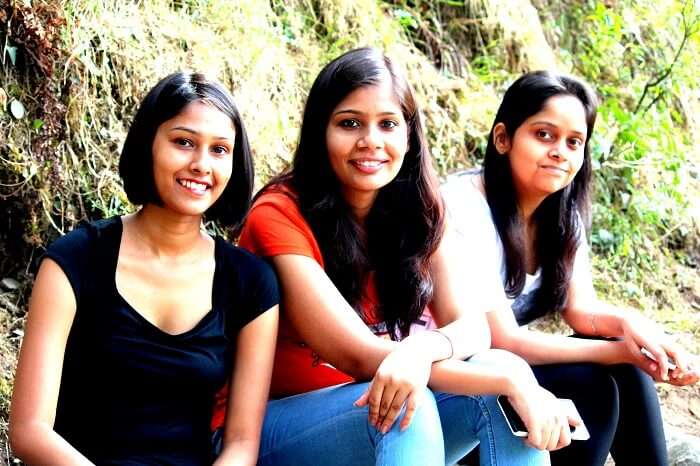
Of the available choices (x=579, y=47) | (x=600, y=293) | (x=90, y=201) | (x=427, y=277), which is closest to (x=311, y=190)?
(x=427, y=277)

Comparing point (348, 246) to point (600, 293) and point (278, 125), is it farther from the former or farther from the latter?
point (600, 293)

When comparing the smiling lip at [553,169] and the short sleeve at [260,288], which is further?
the smiling lip at [553,169]

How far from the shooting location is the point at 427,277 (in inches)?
103

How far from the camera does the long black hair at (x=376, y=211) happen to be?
2516 millimetres

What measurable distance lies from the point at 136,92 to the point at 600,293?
3.01 m

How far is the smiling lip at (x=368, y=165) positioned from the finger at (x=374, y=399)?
0.62 metres

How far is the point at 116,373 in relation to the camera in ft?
6.79

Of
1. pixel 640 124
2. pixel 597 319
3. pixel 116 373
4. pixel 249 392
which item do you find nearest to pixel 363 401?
pixel 249 392

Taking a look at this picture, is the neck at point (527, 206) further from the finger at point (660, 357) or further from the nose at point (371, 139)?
the nose at point (371, 139)

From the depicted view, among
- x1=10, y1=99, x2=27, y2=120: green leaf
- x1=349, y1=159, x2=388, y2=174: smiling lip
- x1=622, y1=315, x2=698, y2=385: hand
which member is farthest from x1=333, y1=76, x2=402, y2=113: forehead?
x1=10, y1=99, x2=27, y2=120: green leaf

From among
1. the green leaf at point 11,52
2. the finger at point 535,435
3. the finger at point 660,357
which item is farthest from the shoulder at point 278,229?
the green leaf at point 11,52

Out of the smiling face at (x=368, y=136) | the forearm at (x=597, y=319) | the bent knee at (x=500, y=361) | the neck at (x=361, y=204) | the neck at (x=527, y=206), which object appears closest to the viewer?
the bent knee at (x=500, y=361)

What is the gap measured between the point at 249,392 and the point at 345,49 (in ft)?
9.56

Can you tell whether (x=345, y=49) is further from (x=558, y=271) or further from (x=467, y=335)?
(x=467, y=335)
